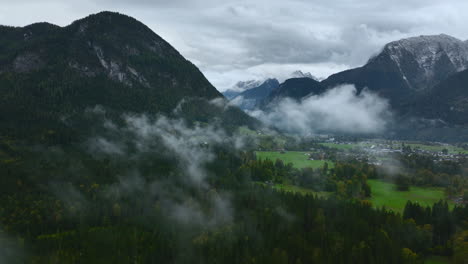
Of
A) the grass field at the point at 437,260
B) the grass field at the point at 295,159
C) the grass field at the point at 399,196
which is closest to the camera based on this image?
the grass field at the point at 437,260

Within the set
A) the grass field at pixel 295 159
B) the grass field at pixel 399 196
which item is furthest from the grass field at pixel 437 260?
the grass field at pixel 295 159

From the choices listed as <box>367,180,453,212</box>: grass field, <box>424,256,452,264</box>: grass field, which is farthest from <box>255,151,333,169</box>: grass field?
<box>424,256,452,264</box>: grass field

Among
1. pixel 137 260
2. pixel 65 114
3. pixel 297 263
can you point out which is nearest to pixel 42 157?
pixel 65 114

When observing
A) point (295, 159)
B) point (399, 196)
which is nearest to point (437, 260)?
point (399, 196)

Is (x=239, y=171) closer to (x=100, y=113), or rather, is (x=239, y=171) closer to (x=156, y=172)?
(x=156, y=172)

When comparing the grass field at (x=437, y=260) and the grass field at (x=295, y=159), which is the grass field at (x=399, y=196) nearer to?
the grass field at (x=437, y=260)

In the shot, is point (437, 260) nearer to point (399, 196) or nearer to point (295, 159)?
point (399, 196)

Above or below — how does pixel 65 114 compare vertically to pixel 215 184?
above

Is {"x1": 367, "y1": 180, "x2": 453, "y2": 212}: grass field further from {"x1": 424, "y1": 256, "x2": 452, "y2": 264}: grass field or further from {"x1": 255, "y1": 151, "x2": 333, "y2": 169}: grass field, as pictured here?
{"x1": 255, "y1": 151, "x2": 333, "y2": 169}: grass field
